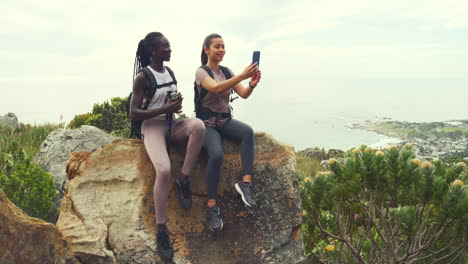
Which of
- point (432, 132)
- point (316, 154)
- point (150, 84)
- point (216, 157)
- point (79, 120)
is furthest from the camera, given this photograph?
point (432, 132)

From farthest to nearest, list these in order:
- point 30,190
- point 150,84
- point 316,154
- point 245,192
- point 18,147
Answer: point 316,154 → point 18,147 → point 30,190 → point 245,192 → point 150,84

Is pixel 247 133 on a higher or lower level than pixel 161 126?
lower

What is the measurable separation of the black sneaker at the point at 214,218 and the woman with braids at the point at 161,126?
0.33 meters

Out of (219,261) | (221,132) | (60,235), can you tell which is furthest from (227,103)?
(60,235)

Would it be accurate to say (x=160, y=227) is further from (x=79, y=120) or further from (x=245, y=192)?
(x=79, y=120)

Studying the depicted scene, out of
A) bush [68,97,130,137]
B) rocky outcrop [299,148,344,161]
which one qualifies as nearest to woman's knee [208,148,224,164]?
bush [68,97,130,137]

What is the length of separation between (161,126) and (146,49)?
924mm

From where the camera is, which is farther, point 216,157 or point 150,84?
point 216,157

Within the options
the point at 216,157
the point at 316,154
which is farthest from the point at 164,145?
the point at 316,154

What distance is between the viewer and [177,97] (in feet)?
14.4

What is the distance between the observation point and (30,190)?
23.1 feet

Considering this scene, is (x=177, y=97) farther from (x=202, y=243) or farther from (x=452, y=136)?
(x=452, y=136)

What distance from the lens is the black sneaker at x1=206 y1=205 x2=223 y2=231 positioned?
4.54m

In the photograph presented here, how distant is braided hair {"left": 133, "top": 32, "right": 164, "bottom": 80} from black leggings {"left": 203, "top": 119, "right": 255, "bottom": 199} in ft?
3.62
